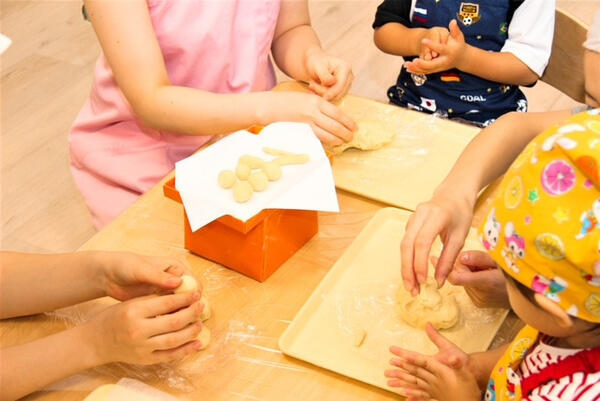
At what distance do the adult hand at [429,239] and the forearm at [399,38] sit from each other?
2.38 feet

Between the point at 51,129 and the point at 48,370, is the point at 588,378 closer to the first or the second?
the point at 48,370

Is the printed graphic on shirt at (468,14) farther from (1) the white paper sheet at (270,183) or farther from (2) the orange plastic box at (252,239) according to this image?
(2) the orange plastic box at (252,239)

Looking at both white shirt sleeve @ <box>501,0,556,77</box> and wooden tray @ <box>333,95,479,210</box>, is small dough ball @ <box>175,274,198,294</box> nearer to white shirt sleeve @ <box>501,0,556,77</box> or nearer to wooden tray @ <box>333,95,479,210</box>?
wooden tray @ <box>333,95,479,210</box>

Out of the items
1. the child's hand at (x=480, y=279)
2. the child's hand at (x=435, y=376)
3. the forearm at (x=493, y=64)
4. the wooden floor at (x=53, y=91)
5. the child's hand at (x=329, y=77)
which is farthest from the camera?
the wooden floor at (x=53, y=91)

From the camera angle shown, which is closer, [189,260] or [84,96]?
[189,260]

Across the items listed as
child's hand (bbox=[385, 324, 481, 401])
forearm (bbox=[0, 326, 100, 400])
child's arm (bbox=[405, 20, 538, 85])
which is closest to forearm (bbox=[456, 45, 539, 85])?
child's arm (bbox=[405, 20, 538, 85])

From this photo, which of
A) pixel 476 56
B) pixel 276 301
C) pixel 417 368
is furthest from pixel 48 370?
pixel 476 56

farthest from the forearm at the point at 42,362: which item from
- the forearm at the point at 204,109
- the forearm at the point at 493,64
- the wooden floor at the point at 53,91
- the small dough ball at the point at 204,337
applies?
the wooden floor at the point at 53,91

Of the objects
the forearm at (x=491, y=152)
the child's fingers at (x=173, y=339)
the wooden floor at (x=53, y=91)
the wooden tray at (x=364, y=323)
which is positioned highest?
the forearm at (x=491, y=152)

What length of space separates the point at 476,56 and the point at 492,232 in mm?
940

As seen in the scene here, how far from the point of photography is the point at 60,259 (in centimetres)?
104

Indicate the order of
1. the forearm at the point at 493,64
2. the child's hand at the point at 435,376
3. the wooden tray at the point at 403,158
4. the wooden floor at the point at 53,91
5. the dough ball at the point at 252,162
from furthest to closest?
the wooden floor at the point at 53,91 < the forearm at the point at 493,64 < the wooden tray at the point at 403,158 < the dough ball at the point at 252,162 < the child's hand at the point at 435,376

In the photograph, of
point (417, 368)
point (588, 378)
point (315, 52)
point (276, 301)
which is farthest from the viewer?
point (315, 52)

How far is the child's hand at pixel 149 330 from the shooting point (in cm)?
90
